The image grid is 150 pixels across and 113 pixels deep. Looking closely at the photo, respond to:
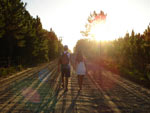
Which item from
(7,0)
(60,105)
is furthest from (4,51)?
(60,105)

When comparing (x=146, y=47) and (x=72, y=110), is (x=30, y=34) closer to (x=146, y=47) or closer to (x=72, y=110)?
(x=146, y=47)

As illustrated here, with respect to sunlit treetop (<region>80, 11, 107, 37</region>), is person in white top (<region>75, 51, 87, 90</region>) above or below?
below

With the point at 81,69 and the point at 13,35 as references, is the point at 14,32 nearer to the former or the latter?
the point at 13,35

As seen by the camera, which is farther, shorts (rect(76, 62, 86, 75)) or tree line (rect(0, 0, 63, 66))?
tree line (rect(0, 0, 63, 66))

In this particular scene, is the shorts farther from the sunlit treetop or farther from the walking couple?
the sunlit treetop

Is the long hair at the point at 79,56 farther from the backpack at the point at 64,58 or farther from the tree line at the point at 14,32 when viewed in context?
the tree line at the point at 14,32

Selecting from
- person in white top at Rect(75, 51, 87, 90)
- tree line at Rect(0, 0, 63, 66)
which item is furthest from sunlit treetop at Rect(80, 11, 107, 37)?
person in white top at Rect(75, 51, 87, 90)

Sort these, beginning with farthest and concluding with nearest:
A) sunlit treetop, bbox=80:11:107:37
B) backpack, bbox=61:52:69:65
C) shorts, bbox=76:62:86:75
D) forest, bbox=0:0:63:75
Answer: sunlit treetop, bbox=80:11:107:37 → forest, bbox=0:0:63:75 → shorts, bbox=76:62:86:75 → backpack, bbox=61:52:69:65

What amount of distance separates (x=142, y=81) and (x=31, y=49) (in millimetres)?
18963

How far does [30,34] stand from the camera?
26.4 m

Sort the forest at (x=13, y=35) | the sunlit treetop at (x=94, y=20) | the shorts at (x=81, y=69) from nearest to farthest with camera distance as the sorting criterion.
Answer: the shorts at (x=81, y=69), the forest at (x=13, y=35), the sunlit treetop at (x=94, y=20)

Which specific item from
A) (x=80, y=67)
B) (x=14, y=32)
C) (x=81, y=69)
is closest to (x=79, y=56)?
(x=80, y=67)

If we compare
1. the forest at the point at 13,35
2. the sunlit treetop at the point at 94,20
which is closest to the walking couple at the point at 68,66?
the forest at the point at 13,35

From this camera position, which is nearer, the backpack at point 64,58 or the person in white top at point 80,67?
the backpack at point 64,58
